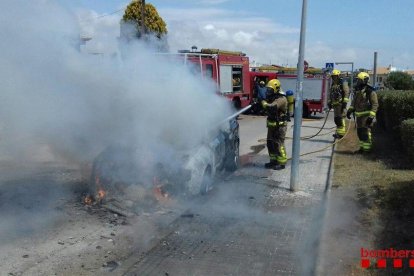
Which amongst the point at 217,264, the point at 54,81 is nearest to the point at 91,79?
the point at 54,81

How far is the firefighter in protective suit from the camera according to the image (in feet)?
29.6

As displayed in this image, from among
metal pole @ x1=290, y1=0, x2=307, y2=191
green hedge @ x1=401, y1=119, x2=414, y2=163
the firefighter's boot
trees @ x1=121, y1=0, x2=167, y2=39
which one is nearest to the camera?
trees @ x1=121, y1=0, x2=167, y2=39

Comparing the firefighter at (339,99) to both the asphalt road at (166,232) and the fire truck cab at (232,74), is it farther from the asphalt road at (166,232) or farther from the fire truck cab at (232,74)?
the fire truck cab at (232,74)

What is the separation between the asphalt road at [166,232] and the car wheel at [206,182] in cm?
12

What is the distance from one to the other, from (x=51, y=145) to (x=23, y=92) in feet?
5.55

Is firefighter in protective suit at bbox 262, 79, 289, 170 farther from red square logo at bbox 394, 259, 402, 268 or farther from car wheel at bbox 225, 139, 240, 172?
red square logo at bbox 394, 259, 402, 268

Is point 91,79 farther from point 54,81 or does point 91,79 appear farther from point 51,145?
point 51,145

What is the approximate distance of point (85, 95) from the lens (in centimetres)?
595

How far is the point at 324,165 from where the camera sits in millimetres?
9930

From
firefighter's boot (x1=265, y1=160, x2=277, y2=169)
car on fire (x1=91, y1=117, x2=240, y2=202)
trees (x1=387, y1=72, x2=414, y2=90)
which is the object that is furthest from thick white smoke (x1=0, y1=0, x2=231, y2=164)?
trees (x1=387, y1=72, x2=414, y2=90)

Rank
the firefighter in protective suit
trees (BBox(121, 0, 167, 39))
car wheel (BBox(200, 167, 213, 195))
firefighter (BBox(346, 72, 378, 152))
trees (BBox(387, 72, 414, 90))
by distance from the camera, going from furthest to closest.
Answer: trees (BBox(387, 72, 414, 90)), firefighter (BBox(346, 72, 378, 152)), the firefighter in protective suit, car wheel (BBox(200, 167, 213, 195)), trees (BBox(121, 0, 167, 39))

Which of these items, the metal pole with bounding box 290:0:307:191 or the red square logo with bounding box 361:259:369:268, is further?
the metal pole with bounding box 290:0:307:191

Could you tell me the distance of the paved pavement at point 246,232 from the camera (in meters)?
4.63

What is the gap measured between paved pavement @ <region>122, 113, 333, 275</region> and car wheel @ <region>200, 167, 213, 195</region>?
0.13m
